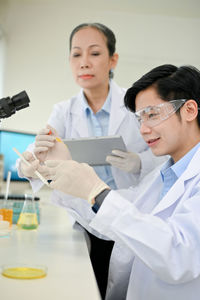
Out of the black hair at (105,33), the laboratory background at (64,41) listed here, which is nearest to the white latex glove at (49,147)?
the black hair at (105,33)

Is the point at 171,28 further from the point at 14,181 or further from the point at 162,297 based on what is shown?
the point at 162,297

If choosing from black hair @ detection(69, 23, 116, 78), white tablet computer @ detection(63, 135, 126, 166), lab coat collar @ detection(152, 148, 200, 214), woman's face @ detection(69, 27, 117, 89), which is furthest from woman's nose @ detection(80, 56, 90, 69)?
lab coat collar @ detection(152, 148, 200, 214)

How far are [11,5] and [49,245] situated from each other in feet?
15.3

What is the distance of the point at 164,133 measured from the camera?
1.28 meters

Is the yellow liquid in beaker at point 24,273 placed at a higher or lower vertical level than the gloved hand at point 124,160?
lower

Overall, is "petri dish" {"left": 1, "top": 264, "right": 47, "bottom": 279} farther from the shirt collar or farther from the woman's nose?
the woman's nose

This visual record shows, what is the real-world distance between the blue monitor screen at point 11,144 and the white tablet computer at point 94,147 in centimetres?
173

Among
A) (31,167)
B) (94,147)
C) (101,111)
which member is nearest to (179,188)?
(31,167)

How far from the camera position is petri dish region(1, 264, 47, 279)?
2.84ft

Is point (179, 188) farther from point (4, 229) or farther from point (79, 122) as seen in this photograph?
point (79, 122)

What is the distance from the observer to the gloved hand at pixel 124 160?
6.11 ft

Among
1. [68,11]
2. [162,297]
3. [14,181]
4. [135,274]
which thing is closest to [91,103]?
[135,274]

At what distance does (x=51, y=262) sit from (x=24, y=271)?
0.50 ft

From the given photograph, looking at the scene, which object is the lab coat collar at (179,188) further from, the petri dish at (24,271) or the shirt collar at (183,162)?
the petri dish at (24,271)
